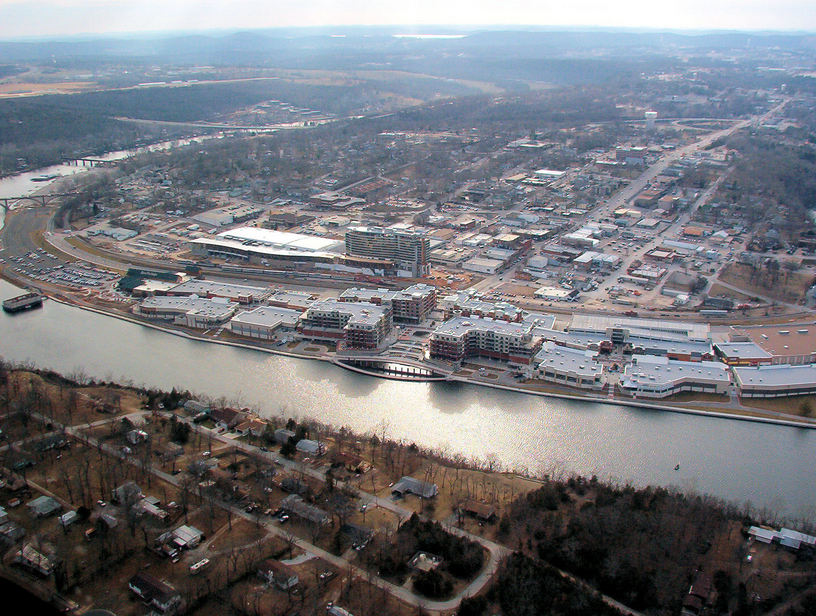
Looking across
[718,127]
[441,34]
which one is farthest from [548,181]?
[441,34]

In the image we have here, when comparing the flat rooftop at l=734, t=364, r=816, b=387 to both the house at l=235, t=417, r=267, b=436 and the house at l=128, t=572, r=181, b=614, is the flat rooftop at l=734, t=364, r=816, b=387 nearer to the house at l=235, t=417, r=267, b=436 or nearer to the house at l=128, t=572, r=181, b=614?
the house at l=235, t=417, r=267, b=436

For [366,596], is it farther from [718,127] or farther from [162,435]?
[718,127]

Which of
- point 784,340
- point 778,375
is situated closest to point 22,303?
point 778,375

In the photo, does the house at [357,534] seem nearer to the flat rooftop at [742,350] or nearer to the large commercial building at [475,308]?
the large commercial building at [475,308]

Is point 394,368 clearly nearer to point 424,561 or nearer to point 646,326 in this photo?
point 646,326

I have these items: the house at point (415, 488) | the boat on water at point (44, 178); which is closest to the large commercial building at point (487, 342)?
the house at point (415, 488)

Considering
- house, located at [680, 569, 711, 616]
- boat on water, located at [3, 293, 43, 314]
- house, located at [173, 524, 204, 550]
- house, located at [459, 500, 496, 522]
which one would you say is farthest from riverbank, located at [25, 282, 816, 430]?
house, located at [173, 524, 204, 550]
